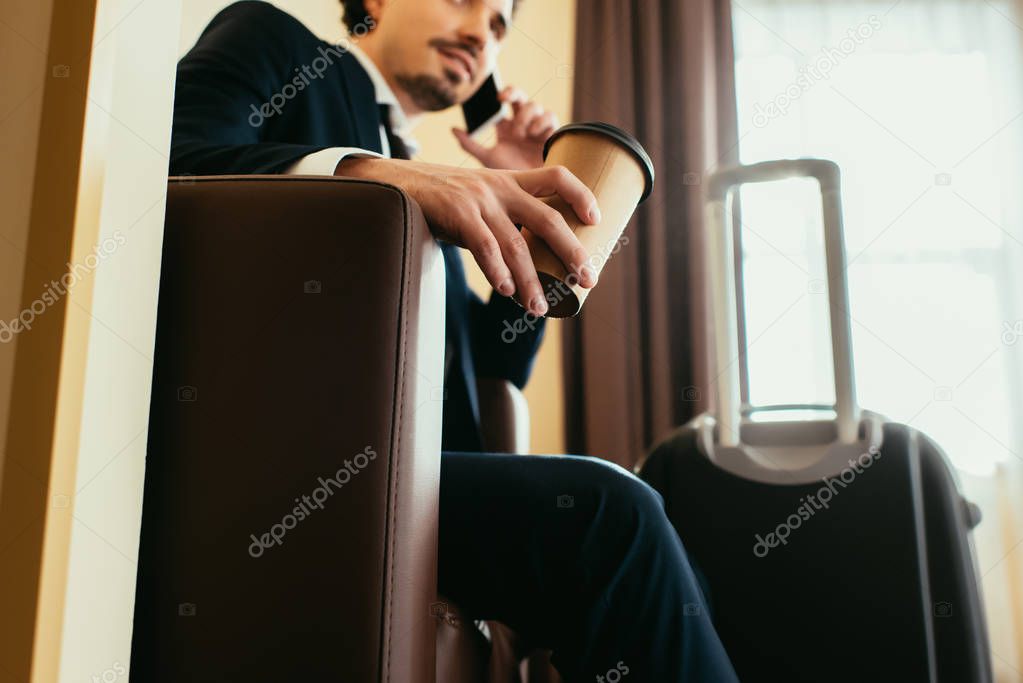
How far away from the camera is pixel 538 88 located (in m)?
2.77

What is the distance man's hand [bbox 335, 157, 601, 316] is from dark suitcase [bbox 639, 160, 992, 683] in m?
0.66

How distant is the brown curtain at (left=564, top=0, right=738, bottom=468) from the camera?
8.32 feet

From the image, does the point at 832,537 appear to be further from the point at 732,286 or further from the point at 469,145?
the point at 469,145

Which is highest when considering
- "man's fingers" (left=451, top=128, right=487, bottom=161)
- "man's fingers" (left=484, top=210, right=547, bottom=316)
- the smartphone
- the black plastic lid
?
the smartphone

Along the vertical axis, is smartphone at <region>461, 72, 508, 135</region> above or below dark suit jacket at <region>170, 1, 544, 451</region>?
above

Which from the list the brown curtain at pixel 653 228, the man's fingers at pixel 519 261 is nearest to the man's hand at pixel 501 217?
the man's fingers at pixel 519 261

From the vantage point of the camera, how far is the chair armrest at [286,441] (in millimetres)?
475

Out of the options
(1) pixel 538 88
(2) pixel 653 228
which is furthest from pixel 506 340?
(1) pixel 538 88

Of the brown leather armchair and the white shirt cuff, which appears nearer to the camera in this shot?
the brown leather armchair

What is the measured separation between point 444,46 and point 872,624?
3.39 ft

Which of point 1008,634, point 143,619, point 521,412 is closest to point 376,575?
point 143,619

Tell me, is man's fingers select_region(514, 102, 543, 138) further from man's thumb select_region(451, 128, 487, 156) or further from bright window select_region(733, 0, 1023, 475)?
bright window select_region(733, 0, 1023, 475)

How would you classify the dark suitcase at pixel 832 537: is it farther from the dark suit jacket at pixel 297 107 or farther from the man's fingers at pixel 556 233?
the man's fingers at pixel 556 233

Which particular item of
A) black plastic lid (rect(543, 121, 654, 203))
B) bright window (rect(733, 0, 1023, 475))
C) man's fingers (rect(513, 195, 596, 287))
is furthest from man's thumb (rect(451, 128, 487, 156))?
bright window (rect(733, 0, 1023, 475))
